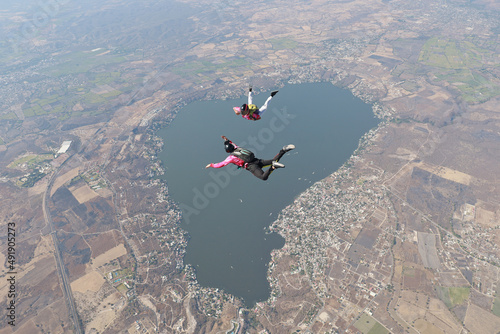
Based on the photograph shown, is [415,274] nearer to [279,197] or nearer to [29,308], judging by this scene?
[279,197]

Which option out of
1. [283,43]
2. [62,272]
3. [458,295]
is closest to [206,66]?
[283,43]

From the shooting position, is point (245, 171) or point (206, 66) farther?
point (206, 66)

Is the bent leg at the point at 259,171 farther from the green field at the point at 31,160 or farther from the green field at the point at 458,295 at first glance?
the green field at the point at 31,160

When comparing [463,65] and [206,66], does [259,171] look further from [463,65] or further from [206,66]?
[463,65]

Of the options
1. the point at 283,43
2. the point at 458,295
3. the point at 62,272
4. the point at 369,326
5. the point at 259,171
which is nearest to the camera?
the point at 259,171

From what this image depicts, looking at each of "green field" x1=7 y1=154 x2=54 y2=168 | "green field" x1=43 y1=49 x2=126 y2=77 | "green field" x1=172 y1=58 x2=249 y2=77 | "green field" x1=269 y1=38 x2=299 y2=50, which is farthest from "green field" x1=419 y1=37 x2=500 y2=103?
"green field" x1=43 y1=49 x2=126 y2=77

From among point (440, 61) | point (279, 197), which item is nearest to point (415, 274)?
point (279, 197)
